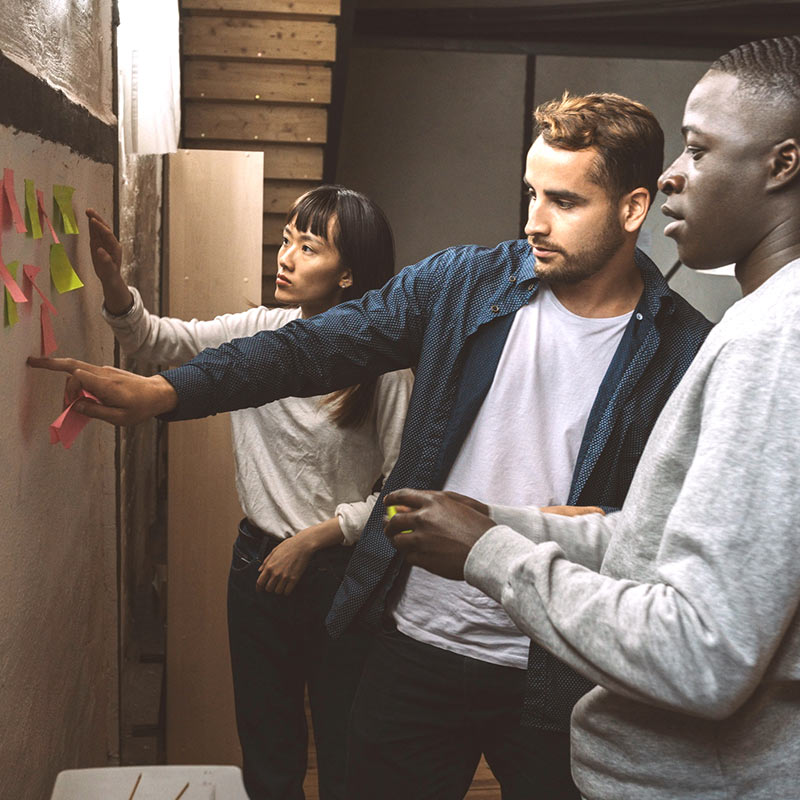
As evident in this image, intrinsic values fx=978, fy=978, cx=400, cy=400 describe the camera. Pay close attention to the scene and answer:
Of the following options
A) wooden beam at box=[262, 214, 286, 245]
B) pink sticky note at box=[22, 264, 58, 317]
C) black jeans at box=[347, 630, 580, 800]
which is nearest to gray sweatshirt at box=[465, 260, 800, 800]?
black jeans at box=[347, 630, 580, 800]

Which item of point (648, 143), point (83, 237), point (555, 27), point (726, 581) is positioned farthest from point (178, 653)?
point (555, 27)

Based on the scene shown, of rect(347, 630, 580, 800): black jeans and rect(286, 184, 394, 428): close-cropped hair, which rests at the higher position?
rect(286, 184, 394, 428): close-cropped hair

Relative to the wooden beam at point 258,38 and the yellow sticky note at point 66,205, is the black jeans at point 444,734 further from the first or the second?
the wooden beam at point 258,38

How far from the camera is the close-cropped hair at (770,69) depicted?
2.85ft

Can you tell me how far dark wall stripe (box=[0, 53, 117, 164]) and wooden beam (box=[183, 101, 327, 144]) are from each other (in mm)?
1987

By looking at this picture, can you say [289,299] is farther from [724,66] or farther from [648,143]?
[724,66]

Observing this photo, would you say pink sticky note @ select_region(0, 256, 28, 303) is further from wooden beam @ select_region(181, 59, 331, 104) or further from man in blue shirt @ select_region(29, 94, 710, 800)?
wooden beam @ select_region(181, 59, 331, 104)

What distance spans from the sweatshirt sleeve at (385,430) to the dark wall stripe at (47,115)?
69 cm

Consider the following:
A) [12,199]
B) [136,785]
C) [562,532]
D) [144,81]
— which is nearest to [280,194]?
[144,81]

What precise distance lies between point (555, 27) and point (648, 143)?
4.50 meters

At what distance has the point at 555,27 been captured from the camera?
5.65m

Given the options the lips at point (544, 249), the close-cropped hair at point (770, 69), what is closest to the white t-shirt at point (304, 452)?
the lips at point (544, 249)

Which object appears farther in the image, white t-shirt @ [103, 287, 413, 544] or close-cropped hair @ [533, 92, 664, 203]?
white t-shirt @ [103, 287, 413, 544]

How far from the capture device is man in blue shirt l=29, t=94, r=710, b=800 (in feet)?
4.72
